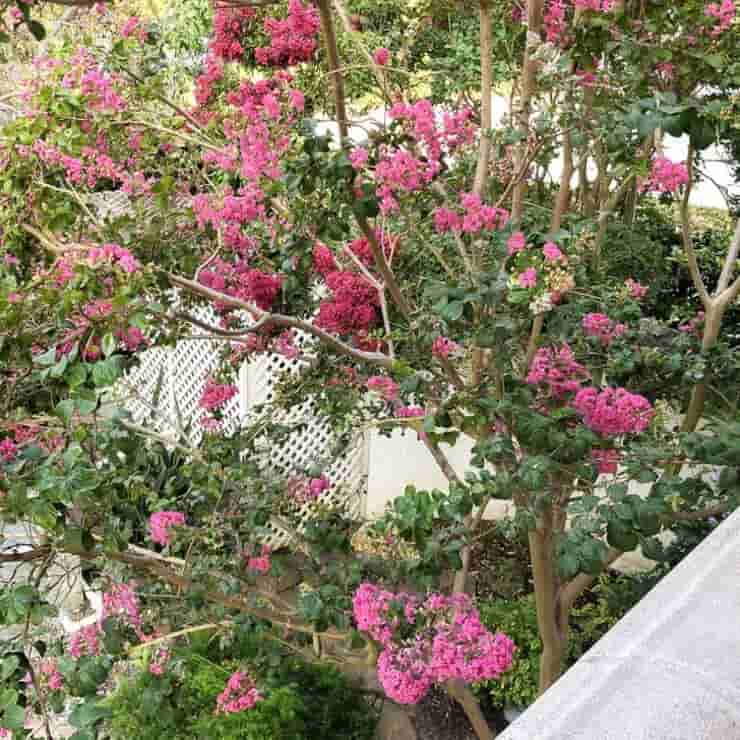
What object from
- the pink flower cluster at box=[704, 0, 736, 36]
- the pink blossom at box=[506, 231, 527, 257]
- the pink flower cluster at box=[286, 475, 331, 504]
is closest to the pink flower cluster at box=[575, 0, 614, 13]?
the pink flower cluster at box=[704, 0, 736, 36]

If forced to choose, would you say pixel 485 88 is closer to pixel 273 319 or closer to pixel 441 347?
pixel 441 347

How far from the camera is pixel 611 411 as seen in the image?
2090mm

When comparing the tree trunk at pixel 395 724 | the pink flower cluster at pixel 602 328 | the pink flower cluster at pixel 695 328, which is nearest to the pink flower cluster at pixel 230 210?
the pink flower cluster at pixel 602 328

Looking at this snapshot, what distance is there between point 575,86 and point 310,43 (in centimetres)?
94

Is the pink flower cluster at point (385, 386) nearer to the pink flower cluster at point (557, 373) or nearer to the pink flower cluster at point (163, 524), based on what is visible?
the pink flower cluster at point (557, 373)

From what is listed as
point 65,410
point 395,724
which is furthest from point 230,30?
point 395,724

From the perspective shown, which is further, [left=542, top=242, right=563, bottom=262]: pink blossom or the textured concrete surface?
[left=542, top=242, right=563, bottom=262]: pink blossom

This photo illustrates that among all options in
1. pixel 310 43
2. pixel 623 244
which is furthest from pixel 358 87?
pixel 310 43

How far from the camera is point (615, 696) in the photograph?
2.01 ft

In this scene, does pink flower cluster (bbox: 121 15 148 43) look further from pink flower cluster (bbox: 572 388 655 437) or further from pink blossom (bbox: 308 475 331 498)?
pink flower cluster (bbox: 572 388 655 437)

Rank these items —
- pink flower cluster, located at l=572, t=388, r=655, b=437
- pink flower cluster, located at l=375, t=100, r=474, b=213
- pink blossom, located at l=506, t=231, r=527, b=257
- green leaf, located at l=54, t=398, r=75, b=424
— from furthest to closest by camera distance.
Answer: pink flower cluster, located at l=375, t=100, r=474, b=213 → pink flower cluster, located at l=572, t=388, r=655, b=437 → pink blossom, located at l=506, t=231, r=527, b=257 → green leaf, located at l=54, t=398, r=75, b=424

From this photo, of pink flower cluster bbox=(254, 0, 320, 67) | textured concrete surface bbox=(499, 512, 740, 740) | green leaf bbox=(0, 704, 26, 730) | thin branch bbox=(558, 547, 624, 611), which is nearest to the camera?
textured concrete surface bbox=(499, 512, 740, 740)

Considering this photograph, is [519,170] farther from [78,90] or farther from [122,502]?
[122,502]

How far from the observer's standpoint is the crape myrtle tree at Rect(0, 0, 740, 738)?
72.4 inches
